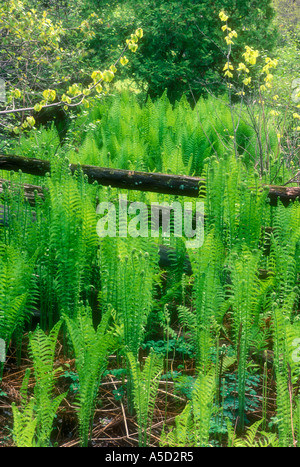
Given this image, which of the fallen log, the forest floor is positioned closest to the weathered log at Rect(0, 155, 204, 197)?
the fallen log

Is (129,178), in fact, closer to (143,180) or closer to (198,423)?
(143,180)

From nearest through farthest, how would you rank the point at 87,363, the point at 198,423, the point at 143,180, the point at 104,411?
1. the point at 198,423
2. the point at 87,363
3. the point at 104,411
4. the point at 143,180

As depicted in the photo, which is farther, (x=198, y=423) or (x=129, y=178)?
(x=129, y=178)

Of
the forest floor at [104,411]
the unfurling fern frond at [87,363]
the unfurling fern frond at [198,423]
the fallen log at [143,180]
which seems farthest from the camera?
the fallen log at [143,180]

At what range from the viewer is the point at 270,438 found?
71.7 inches

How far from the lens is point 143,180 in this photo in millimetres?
3592

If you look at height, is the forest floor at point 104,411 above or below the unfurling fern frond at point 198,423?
below

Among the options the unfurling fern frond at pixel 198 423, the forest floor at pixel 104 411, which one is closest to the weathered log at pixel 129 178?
the forest floor at pixel 104 411

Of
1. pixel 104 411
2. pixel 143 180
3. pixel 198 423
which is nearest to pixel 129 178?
pixel 143 180

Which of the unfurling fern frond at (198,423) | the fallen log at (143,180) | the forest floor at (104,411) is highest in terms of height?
the fallen log at (143,180)

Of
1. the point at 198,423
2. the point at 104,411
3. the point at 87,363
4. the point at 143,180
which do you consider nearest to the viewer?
the point at 198,423

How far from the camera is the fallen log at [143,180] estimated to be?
3.49m

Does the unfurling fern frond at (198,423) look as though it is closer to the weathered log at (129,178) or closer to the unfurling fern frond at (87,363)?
the unfurling fern frond at (87,363)

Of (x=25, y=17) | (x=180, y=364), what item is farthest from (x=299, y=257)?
(x=25, y=17)
